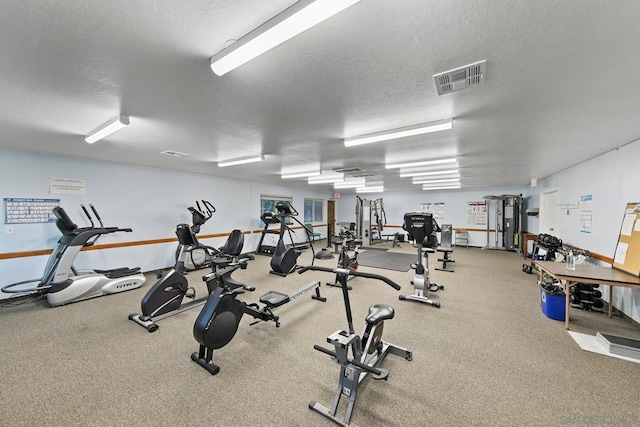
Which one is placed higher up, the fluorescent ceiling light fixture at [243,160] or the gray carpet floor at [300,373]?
the fluorescent ceiling light fixture at [243,160]

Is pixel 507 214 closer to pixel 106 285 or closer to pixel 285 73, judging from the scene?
pixel 285 73

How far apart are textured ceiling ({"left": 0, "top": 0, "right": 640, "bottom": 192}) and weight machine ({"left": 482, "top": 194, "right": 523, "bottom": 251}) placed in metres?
6.01

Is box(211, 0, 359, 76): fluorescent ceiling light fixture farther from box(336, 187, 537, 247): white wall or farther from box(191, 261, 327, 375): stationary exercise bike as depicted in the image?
box(336, 187, 537, 247): white wall

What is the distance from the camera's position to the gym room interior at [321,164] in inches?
53.9

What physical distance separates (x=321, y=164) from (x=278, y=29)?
398 centimetres

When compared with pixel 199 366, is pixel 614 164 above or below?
above

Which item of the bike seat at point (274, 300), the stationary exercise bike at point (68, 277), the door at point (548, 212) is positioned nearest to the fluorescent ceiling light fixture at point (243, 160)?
the stationary exercise bike at point (68, 277)

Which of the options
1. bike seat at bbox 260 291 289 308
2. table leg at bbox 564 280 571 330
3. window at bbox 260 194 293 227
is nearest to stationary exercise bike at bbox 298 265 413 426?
bike seat at bbox 260 291 289 308

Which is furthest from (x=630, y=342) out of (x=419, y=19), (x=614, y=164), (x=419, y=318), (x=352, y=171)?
(x=352, y=171)

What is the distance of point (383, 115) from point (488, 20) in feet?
4.35

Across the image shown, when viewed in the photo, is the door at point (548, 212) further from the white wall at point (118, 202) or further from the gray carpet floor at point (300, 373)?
the white wall at point (118, 202)

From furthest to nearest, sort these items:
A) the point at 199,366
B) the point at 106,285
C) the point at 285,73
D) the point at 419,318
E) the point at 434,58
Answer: the point at 106,285, the point at 419,318, the point at 199,366, the point at 285,73, the point at 434,58

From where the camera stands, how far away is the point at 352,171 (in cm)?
599

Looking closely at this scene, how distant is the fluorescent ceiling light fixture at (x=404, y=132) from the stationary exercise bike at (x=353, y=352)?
6.45 feet
